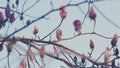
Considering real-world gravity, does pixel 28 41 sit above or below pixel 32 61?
above

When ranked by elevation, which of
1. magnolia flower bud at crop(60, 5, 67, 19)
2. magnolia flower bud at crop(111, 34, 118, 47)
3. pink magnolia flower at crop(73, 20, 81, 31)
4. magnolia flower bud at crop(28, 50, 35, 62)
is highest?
magnolia flower bud at crop(60, 5, 67, 19)

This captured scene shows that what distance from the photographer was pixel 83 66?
2.39 metres

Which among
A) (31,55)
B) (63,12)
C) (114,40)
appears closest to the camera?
(31,55)

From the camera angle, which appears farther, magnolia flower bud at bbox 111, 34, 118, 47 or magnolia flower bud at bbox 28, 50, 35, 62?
magnolia flower bud at bbox 111, 34, 118, 47

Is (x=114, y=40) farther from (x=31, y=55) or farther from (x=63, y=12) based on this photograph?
(x=31, y=55)

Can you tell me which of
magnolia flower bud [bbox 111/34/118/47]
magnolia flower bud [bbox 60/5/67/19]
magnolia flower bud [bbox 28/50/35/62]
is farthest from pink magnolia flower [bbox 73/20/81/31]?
magnolia flower bud [bbox 28/50/35/62]

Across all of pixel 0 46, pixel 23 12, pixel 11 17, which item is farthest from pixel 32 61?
pixel 23 12

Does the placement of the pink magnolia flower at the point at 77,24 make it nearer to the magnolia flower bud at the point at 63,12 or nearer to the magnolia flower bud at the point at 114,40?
the magnolia flower bud at the point at 63,12

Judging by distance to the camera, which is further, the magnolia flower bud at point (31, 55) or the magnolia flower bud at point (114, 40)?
the magnolia flower bud at point (114, 40)

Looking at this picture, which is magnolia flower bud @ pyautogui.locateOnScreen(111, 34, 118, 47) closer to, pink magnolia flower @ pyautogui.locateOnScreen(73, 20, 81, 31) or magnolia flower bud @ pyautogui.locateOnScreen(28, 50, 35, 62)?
pink magnolia flower @ pyautogui.locateOnScreen(73, 20, 81, 31)

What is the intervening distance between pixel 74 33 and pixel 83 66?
397 mm

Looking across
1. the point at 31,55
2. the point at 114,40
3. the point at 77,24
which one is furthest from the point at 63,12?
the point at 31,55

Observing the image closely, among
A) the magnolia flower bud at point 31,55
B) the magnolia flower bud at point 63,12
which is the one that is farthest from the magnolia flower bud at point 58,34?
the magnolia flower bud at point 31,55

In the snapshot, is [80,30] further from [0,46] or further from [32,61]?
[32,61]
